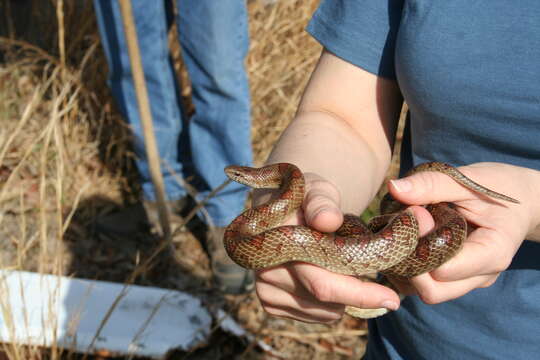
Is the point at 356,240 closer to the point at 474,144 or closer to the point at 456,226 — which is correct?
the point at 456,226

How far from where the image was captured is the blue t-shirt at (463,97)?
1.75 meters

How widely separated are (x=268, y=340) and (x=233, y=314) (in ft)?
1.54

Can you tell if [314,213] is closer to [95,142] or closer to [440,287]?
[440,287]

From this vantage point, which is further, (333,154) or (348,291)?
(333,154)

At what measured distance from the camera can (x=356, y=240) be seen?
78.5 inches

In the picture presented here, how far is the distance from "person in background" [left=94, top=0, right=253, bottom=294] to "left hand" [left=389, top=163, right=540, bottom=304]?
313cm

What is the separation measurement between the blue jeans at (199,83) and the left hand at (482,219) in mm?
3131

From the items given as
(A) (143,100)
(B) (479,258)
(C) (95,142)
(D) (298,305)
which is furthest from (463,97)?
(C) (95,142)

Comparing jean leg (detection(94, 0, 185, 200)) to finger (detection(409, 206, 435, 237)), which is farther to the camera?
jean leg (detection(94, 0, 185, 200))

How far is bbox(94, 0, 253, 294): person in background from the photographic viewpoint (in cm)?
449

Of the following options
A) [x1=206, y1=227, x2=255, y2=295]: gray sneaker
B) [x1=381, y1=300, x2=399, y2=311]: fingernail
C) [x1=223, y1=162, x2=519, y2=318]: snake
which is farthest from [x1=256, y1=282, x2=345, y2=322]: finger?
[x1=206, y1=227, x2=255, y2=295]: gray sneaker

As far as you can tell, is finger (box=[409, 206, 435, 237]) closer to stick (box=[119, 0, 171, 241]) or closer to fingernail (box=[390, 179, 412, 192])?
fingernail (box=[390, 179, 412, 192])

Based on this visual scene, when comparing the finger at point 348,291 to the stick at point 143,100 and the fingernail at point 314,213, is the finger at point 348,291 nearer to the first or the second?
the fingernail at point 314,213

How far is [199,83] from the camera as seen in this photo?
4848 millimetres
